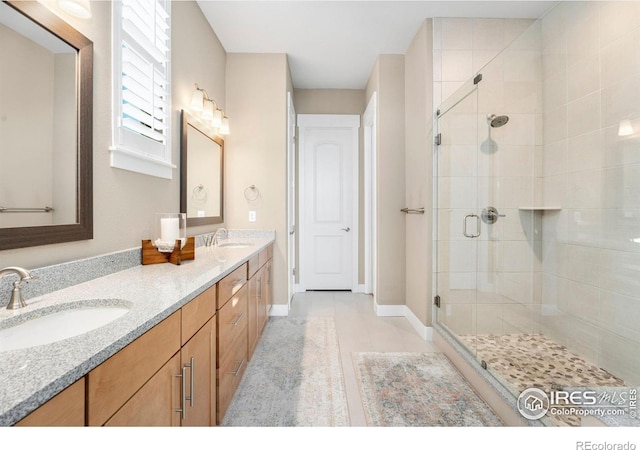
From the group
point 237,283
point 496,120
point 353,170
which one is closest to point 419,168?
point 496,120

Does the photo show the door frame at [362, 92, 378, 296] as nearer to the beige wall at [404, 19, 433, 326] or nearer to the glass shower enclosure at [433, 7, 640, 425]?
the beige wall at [404, 19, 433, 326]

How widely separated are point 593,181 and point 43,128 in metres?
2.93

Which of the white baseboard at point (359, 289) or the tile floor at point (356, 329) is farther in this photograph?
the white baseboard at point (359, 289)

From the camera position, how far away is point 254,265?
7.23ft

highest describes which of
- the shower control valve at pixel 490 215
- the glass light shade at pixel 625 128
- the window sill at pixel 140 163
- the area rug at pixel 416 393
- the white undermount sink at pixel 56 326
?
the glass light shade at pixel 625 128

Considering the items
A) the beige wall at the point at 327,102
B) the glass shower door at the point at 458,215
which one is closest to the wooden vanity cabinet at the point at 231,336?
the glass shower door at the point at 458,215

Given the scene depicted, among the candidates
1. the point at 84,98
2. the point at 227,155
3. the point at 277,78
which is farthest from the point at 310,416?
the point at 277,78

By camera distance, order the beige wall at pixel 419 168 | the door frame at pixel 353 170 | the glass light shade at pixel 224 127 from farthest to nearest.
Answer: the door frame at pixel 353 170, the glass light shade at pixel 224 127, the beige wall at pixel 419 168

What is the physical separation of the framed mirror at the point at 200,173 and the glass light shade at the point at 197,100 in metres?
0.08

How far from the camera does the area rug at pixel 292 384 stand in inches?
61.2

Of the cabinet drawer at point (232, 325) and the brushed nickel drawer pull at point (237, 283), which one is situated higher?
the brushed nickel drawer pull at point (237, 283)

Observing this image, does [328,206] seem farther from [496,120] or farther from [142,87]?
[142,87]

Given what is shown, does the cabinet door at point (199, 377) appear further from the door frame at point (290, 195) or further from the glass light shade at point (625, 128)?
the glass light shade at point (625, 128)

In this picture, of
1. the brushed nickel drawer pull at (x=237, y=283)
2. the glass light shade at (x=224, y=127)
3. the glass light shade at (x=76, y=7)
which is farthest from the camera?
the glass light shade at (x=224, y=127)
